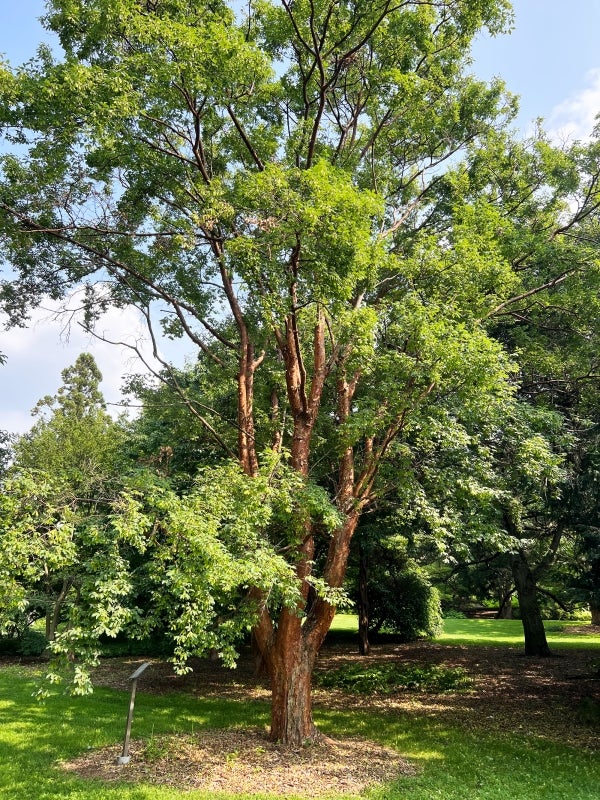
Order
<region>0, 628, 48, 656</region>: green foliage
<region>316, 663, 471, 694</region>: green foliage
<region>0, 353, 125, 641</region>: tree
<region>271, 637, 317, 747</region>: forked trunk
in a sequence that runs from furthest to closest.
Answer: <region>0, 628, 48, 656</region>: green foliage → <region>316, 663, 471, 694</region>: green foliage → <region>271, 637, 317, 747</region>: forked trunk → <region>0, 353, 125, 641</region>: tree

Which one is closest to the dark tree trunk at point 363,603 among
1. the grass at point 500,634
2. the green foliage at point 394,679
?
the green foliage at point 394,679

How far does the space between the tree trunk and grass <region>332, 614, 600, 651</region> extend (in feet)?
8.08

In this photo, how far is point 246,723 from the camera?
355 inches

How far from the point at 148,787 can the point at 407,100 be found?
402 inches

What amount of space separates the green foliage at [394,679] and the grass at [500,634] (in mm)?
5813

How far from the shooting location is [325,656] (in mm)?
16109

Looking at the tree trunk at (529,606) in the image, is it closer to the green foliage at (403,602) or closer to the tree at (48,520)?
the green foliage at (403,602)

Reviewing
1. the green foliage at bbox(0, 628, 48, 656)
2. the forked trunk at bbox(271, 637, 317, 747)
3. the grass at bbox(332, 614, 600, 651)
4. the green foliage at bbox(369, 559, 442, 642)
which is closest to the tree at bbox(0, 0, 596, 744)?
the forked trunk at bbox(271, 637, 317, 747)

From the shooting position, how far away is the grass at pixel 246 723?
5949 mm

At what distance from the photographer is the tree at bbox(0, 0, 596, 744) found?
652 cm

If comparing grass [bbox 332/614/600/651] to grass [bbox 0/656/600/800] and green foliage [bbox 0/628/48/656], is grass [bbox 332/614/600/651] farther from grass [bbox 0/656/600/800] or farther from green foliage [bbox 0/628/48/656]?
green foliage [bbox 0/628/48/656]

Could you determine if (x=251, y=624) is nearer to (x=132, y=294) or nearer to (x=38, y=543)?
(x=38, y=543)

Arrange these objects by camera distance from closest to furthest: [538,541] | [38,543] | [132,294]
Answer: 1. [38,543]
2. [132,294]
3. [538,541]

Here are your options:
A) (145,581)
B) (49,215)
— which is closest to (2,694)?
(145,581)
